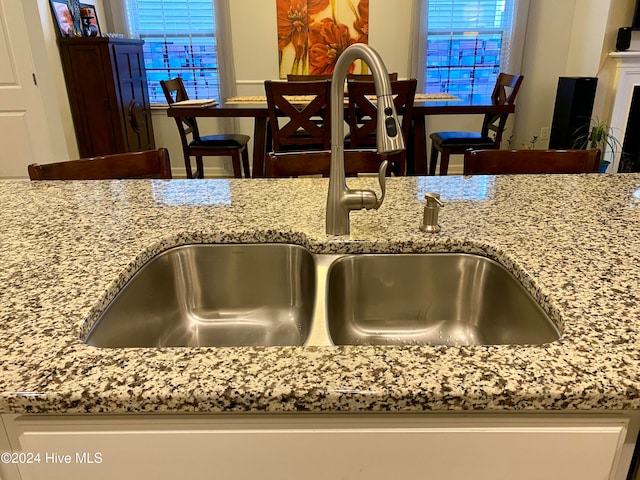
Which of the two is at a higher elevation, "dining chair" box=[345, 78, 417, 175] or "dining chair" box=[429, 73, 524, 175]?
"dining chair" box=[345, 78, 417, 175]

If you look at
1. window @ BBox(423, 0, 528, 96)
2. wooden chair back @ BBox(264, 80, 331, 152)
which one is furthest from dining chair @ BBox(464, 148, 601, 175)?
window @ BBox(423, 0, 528, 96)

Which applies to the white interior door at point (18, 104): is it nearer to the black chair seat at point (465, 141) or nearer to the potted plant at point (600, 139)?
the black chair seat at point (465, 141)

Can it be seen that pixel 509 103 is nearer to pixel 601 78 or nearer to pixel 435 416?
pixel 601 78

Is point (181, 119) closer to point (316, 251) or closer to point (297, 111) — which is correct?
point (297, 111)

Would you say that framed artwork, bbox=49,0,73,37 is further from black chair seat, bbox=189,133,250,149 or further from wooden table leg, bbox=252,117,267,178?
wooden table leg, bbox=252,117,267,178

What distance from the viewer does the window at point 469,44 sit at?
14.5ft

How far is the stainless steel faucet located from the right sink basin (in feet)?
0.32

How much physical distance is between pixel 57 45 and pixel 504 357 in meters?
4.29

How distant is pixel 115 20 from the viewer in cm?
445

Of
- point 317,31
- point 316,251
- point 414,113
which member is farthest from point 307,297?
point 317,31

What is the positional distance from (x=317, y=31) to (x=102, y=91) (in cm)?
199
